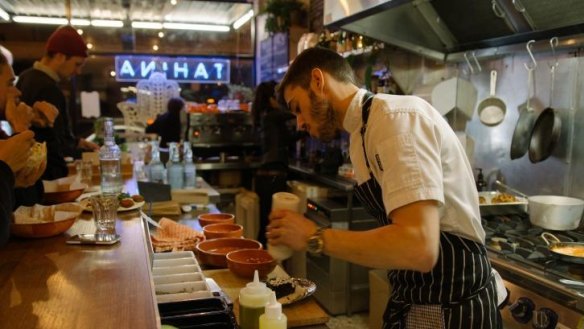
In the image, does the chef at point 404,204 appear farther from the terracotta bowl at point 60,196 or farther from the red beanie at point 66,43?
the red beanie at point 66,43

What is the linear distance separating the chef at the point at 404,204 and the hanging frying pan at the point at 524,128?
1.57m

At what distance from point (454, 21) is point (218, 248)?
2261 millimetres

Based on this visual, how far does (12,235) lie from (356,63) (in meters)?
3.74

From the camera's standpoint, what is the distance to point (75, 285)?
1.25 m

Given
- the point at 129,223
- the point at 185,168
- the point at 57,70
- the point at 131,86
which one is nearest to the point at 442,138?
the point at 129,223

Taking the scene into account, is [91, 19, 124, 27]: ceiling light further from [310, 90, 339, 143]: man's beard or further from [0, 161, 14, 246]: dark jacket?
[310, 90, 339, 143]: man's beard

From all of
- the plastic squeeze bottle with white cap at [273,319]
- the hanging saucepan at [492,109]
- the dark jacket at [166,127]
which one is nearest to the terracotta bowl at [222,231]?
the plastic squeeze bottle with white cap at [273,319]

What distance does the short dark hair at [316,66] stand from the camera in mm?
1511

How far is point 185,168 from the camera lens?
3.61 m

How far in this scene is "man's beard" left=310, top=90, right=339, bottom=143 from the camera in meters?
1.52

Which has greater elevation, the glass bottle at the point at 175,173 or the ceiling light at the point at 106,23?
the ceiling light at the point at 106,23

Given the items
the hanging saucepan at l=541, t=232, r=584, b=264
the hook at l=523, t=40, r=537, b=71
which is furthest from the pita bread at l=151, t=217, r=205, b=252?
the hook at l=523, t=40, r=537, b=71

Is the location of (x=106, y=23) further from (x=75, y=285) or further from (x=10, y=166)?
(x=75, y=285)

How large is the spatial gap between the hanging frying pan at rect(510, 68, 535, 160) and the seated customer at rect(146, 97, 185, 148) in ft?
14.7
